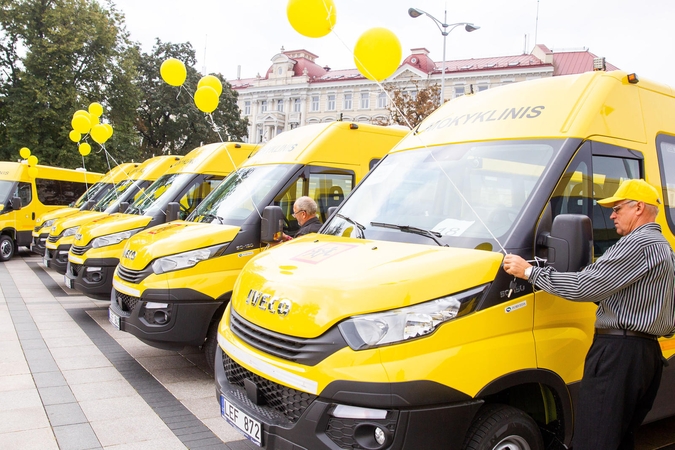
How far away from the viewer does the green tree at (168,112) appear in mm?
42688

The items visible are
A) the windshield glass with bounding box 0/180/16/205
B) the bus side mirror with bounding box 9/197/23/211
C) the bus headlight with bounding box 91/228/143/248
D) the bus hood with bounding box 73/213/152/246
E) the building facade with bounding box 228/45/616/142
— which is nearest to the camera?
the bus headlight with bounding box 91/228/143/248

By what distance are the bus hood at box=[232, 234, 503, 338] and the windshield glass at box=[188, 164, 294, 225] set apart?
2814mm

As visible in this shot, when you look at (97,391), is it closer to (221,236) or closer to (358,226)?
(221,236)

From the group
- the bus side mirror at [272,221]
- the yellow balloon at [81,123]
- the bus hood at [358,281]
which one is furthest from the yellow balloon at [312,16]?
the yellow balloon at [81,123]

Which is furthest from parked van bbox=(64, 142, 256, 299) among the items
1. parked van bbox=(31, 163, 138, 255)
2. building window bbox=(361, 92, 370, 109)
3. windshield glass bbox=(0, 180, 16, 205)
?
building window bbox=(361, 92, 370, 109)

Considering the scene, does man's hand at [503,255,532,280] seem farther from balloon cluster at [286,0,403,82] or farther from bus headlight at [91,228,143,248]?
bus headlight at [91,228,143,248]

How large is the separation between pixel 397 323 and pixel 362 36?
4.52 m

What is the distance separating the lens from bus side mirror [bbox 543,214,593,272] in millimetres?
2857

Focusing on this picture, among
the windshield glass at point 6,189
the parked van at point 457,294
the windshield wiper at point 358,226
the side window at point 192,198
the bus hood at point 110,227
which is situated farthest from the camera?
the windshield glass at point 6,189

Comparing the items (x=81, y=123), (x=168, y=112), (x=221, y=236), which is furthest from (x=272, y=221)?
(x=168, y=112)

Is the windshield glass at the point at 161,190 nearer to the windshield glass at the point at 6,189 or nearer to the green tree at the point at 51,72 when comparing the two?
the windshield glass at the point at 6,189

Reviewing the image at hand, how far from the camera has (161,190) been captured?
973 cm

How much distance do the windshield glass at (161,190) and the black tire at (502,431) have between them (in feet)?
23.7

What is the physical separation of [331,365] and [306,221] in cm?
314
